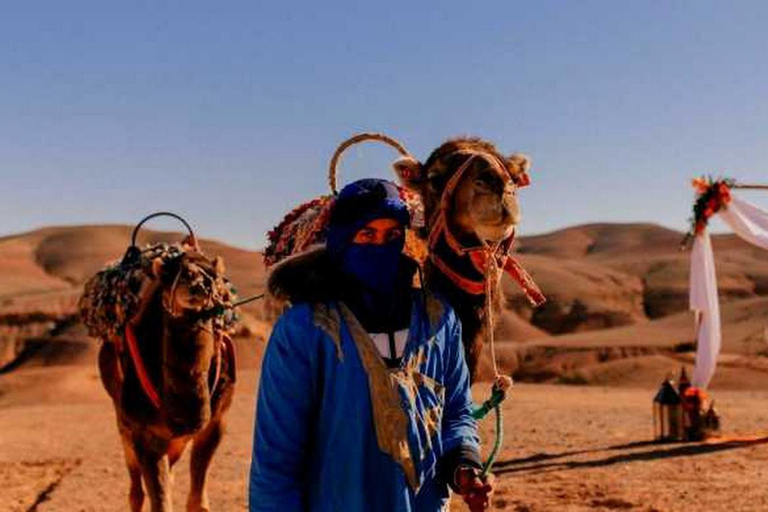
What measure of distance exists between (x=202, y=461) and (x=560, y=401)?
15970 mm

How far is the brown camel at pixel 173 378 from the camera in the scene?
582 centimetres

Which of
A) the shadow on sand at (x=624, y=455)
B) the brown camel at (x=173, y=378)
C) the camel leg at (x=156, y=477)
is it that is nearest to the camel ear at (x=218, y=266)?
the brown camel at (x=173, y=378)

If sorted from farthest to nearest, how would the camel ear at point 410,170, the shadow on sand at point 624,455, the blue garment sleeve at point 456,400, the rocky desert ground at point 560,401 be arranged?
the shadow on sand at point 624,455, the rocky desert ground at point 560,401, the camel ear at point 410,170, the blue garment sleeve at point 456,400

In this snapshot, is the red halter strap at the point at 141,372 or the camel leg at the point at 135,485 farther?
the camel leg at the point at 135,485

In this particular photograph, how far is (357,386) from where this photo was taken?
2621 millimetres

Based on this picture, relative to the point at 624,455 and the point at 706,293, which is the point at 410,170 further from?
the point at 706,293

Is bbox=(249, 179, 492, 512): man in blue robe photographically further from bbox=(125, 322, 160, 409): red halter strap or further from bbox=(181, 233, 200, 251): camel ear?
bbox=(181, 233, 200, 251): camel ear

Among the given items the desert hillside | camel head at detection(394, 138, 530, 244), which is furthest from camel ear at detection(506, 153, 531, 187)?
the desert hillside

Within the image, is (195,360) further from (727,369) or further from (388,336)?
(727,369)

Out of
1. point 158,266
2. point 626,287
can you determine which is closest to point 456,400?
point 158,266

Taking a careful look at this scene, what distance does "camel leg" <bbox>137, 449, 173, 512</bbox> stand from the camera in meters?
5.82

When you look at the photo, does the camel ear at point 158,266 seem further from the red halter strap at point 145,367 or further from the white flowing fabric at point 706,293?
the white flowing fabric at point 706,293

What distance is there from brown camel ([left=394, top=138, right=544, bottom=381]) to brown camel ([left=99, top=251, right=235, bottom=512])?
2143 millimetres

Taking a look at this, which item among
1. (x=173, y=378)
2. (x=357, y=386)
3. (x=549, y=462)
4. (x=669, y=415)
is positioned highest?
(x=357, y=386)
